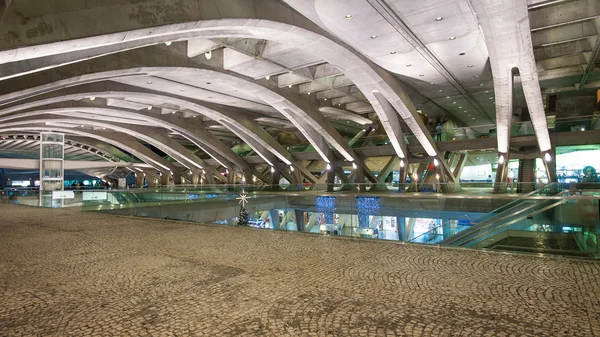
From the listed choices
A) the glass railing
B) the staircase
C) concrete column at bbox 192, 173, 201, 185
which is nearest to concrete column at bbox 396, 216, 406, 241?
the glass railing

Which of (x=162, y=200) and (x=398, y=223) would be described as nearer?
(x=398, y=223)

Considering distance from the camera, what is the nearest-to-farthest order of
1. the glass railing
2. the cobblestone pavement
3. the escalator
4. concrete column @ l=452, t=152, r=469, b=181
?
the cobblestone pavement → the glass railing → the escalator → concrete column @ l=452, t=152, r=469, b=181

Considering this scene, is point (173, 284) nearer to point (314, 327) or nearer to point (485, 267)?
point (314, 327)

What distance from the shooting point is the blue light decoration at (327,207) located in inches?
430

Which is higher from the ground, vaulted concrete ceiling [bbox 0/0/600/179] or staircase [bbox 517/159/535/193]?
vaulted concrete ceiling [bbox 0/0/600/179]

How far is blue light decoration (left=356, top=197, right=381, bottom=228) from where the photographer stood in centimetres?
926

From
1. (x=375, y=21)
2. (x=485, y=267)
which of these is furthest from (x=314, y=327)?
(x=375, y=21)

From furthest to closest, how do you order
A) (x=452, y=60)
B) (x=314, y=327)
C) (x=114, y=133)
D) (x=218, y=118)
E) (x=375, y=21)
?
(x=114, y=133)
(x=218, y=118)
(x=452, y=60)
(x=375, y=21)
(x=314, y=327)

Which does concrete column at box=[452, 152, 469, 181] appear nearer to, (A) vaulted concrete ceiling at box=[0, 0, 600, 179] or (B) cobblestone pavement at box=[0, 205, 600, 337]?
(A) vaulted concrete ceiling at box=[0, 0, 600, 179]

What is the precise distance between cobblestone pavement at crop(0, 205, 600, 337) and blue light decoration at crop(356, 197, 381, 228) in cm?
188

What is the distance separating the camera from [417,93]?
26.5m

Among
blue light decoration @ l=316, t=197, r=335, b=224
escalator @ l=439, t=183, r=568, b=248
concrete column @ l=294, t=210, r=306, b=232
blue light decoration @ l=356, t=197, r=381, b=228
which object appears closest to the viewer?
Result: escalator @ l=439, t=183, r=568, b=248

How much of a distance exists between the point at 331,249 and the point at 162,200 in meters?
8.94

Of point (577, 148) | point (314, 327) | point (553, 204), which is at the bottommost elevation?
point (314, 327)
